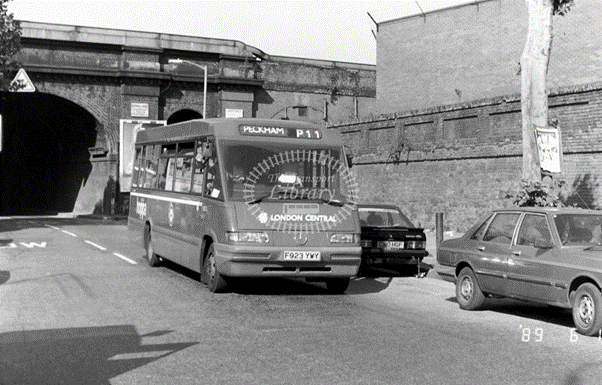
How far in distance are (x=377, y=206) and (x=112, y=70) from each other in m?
33.8

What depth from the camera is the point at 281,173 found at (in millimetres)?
13555

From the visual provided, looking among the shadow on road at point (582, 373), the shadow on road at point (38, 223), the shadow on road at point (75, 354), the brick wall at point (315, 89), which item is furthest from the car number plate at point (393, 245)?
the brick wall at point (315, 89)

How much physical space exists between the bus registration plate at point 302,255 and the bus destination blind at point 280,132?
2060 millimetres

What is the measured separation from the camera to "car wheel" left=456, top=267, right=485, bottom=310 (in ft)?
39.0

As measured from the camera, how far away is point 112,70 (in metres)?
48.2

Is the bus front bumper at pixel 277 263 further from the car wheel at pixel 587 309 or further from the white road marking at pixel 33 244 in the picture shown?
the white road marking at pixel 33 244

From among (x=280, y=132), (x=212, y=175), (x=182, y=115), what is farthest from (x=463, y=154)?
(x=182, y=115)

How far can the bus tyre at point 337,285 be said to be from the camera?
45.8 feet

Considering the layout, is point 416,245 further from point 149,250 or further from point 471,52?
point 471,52

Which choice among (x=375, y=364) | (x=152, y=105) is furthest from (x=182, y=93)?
(x=375, y=364)

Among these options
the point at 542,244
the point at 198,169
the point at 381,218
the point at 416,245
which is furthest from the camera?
the point at 381,218

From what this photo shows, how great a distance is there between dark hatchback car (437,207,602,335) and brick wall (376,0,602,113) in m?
23.4

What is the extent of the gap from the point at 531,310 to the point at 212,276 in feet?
15.8

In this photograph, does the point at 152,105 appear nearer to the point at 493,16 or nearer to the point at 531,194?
the point at 493,16
